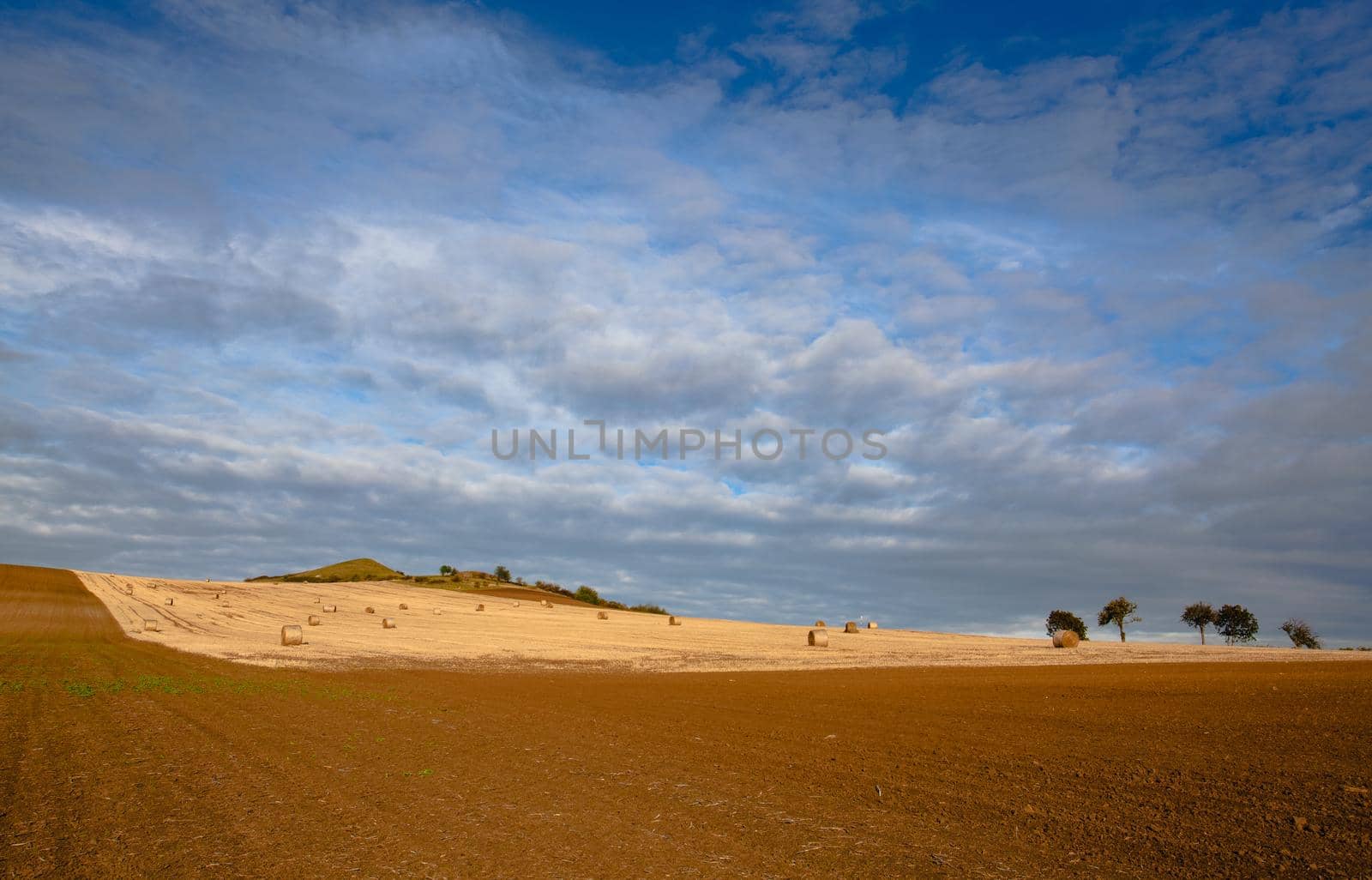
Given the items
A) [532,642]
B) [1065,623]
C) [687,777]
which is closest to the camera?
[687,777]

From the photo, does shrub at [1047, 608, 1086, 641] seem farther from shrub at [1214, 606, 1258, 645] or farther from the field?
the field

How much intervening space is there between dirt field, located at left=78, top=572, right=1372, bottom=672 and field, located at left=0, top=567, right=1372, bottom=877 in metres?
8.90

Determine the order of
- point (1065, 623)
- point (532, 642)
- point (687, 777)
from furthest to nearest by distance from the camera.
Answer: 1. point (1065, 623)
2. point (532, 642)
3. point (687, 777)

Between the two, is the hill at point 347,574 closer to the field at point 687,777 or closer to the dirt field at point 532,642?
the dirt field at point 532,642

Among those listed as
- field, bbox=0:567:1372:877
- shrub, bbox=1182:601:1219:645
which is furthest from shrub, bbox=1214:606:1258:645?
field, bbox=0:567:1372:877

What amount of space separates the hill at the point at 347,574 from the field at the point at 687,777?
9073 cm

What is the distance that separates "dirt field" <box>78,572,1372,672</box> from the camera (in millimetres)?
33062

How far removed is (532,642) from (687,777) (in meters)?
33.4

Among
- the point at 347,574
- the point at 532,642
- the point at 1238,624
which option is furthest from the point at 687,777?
the point at 347,574

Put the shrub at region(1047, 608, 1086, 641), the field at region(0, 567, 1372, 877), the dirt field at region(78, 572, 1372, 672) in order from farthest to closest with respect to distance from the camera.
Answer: the shrub at region(1047, 608, 1086, 641), the dirt field at region(78, 572, 1372, 672), the field at region(0, 567, 1372, 877)

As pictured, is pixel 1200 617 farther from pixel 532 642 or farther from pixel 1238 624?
pixel 532 642

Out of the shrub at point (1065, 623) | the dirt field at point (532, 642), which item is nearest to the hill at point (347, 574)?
the dirt field at point (532, 642)

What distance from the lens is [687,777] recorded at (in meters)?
12.0

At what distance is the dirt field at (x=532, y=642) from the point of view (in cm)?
3306
